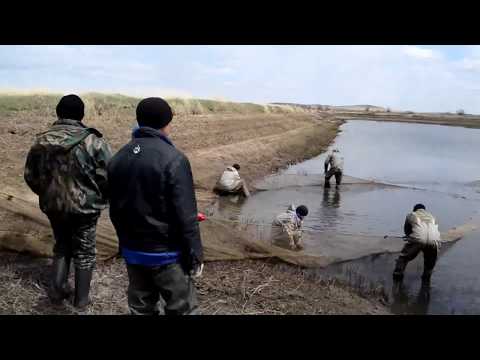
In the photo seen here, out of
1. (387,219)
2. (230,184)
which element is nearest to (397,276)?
(387,219)

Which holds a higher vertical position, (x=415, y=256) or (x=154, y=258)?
(x=154, y=258)

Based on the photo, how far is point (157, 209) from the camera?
2570mm

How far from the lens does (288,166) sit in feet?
63.5

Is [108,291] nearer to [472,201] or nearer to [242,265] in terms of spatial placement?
[242,265]

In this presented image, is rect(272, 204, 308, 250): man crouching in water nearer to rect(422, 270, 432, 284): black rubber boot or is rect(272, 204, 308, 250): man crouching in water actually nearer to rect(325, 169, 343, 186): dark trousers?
rect(422, 270, 432, 284): black rubber boot

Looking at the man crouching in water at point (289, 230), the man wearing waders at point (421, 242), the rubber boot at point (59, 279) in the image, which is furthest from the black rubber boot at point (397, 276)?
the rubber boot at point (59, 279)

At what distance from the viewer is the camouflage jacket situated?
3363 millimetres

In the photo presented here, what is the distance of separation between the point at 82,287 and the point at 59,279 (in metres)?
0.23

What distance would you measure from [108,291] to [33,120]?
16.1 metres

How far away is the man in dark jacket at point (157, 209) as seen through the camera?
253 centimetres

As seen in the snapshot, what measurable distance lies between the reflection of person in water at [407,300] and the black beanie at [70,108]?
4353mm

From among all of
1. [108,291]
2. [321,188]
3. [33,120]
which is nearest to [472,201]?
[321,188]

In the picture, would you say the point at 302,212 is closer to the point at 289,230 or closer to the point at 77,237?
the point at 289,230

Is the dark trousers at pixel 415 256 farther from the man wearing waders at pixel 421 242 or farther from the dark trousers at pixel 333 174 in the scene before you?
the dark trousers at pixel 333 174
